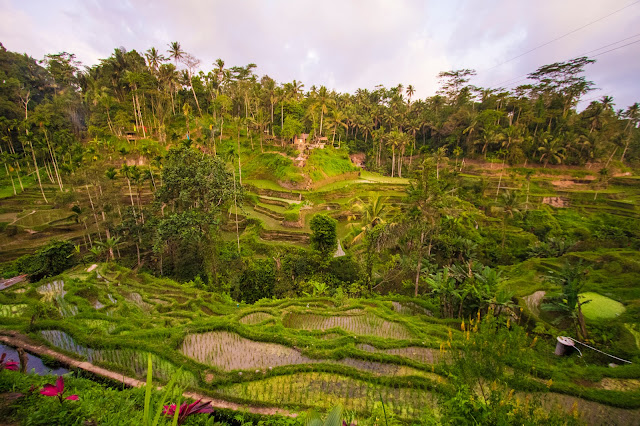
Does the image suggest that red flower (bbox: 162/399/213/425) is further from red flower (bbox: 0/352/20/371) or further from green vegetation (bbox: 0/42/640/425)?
red flower (bbox: 0/352/20/371)

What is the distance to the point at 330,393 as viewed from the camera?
6484 mm

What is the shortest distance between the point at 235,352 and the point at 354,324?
4.72 m

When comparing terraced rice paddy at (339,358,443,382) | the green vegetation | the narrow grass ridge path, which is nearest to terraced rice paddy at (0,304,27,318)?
the green vegetation

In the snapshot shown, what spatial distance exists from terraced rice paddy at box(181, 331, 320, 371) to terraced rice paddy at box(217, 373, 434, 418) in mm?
710

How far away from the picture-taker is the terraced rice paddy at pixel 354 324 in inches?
398

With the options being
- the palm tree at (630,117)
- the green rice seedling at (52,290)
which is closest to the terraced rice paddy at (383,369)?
the green rice seedling at (52,290)

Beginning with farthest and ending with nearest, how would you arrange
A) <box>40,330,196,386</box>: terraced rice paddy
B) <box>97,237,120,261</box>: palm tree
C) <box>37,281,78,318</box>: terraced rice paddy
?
<box>97,237,120,261</box>: palm tree, <box>37,281,78,318</box>: terraced rice paddy, <box>40,330,196,386</box>: terraced rice paddy

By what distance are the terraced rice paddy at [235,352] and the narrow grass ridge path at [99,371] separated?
62.9 inches

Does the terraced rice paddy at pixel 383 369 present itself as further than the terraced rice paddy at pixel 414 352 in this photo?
No

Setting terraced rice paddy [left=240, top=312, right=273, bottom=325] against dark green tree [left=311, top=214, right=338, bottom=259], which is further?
dark green tree [left=311, top=214, right=338, bottom=259]

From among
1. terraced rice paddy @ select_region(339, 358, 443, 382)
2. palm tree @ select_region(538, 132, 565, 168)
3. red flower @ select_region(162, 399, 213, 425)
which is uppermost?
palm tree @ select_region(538, 132, 565, 168)

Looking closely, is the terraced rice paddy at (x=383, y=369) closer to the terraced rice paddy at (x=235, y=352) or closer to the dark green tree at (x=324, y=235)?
the terraced rice paddy at (x=235, y=352)

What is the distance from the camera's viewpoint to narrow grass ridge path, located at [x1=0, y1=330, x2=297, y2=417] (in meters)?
5.43

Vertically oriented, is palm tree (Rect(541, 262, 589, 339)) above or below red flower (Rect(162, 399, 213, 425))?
below
